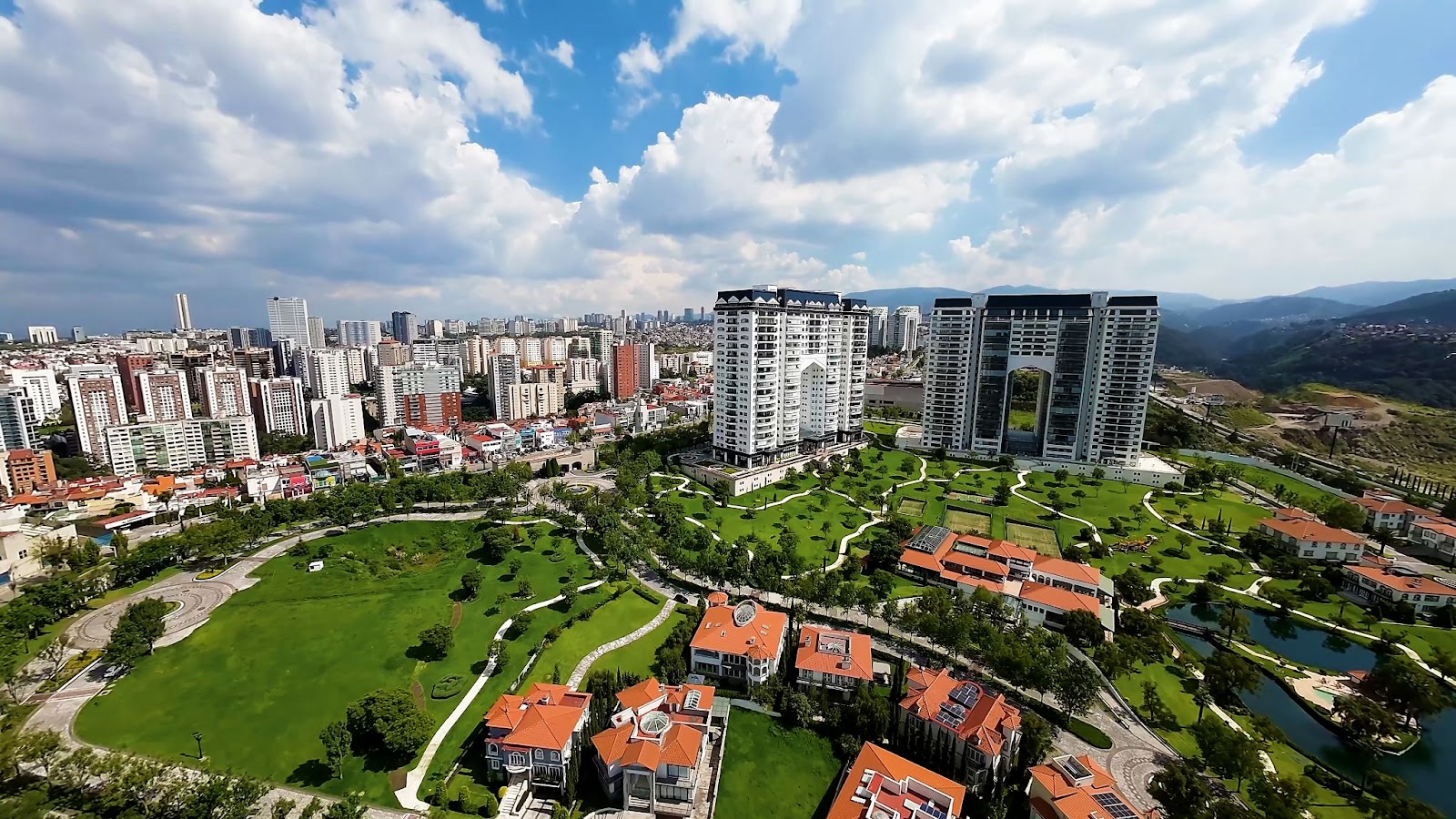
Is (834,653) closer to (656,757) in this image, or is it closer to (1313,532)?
(656,757)

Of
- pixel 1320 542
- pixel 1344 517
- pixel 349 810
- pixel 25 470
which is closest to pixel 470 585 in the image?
pixel 349 810

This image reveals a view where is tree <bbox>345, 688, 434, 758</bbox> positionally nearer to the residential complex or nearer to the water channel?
the residential complex

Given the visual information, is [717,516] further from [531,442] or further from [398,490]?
[531,442]

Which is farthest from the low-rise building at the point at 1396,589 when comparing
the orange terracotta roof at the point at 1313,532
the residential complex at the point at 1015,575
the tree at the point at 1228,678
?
the tree at the point at 1228,678

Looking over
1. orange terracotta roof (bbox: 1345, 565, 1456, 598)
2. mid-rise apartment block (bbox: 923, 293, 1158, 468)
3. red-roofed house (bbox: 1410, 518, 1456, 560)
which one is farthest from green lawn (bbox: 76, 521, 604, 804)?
red-roofed house (bbox: 1410, 518, 1456, 560)

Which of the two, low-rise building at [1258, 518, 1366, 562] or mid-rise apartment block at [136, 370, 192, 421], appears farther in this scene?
mid-rise apartment block at [136, 370, 192, 421]
